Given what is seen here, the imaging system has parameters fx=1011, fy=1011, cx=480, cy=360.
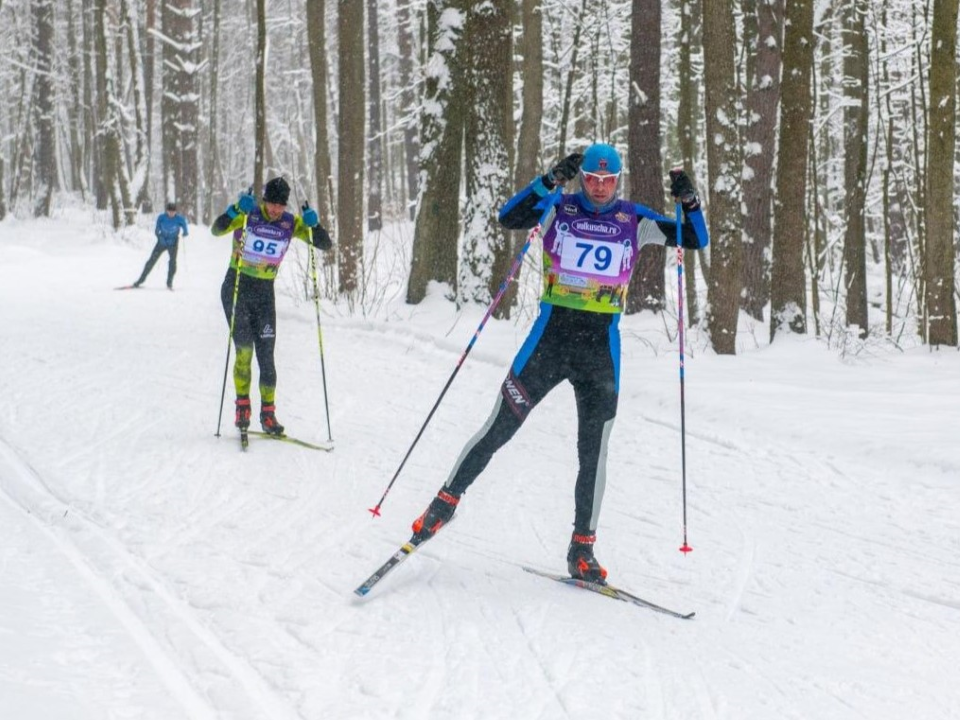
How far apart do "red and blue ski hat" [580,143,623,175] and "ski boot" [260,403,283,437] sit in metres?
4.29

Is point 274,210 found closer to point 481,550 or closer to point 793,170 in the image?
point 481,550

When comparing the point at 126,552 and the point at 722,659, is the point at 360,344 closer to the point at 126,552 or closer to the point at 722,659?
the point at 126,552

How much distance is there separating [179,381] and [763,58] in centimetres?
885

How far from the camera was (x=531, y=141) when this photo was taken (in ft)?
59.7

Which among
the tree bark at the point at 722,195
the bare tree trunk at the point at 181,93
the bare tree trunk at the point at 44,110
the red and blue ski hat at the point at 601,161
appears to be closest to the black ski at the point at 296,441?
the red and blue ski hat at the point at 601,161

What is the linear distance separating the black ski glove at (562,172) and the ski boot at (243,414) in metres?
4.02

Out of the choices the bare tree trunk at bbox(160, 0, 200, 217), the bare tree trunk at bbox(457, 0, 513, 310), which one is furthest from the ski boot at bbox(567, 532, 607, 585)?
the bare tree trunk at bbox(160, 0, 200, 217)

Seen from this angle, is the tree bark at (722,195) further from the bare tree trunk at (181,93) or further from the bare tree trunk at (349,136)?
the bare tree trunk at (181,93)

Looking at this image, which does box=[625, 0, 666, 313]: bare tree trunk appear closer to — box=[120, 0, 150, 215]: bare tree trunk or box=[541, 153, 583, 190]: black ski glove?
box=[541, 153, 583, 190]: black ski glove

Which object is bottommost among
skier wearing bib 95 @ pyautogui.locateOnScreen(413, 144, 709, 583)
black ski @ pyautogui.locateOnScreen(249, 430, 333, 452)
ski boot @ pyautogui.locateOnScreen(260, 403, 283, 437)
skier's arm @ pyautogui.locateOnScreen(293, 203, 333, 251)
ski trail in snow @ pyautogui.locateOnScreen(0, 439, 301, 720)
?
ski trail in snow @ pyautogui.locateOnScreen(0, 439, 301, 720)

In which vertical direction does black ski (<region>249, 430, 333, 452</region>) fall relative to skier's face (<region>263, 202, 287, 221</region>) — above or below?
below

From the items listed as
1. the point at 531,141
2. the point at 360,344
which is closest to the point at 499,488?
the point at 360,344

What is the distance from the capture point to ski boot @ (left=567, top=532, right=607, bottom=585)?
525 centimetres

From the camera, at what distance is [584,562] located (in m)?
5.29
